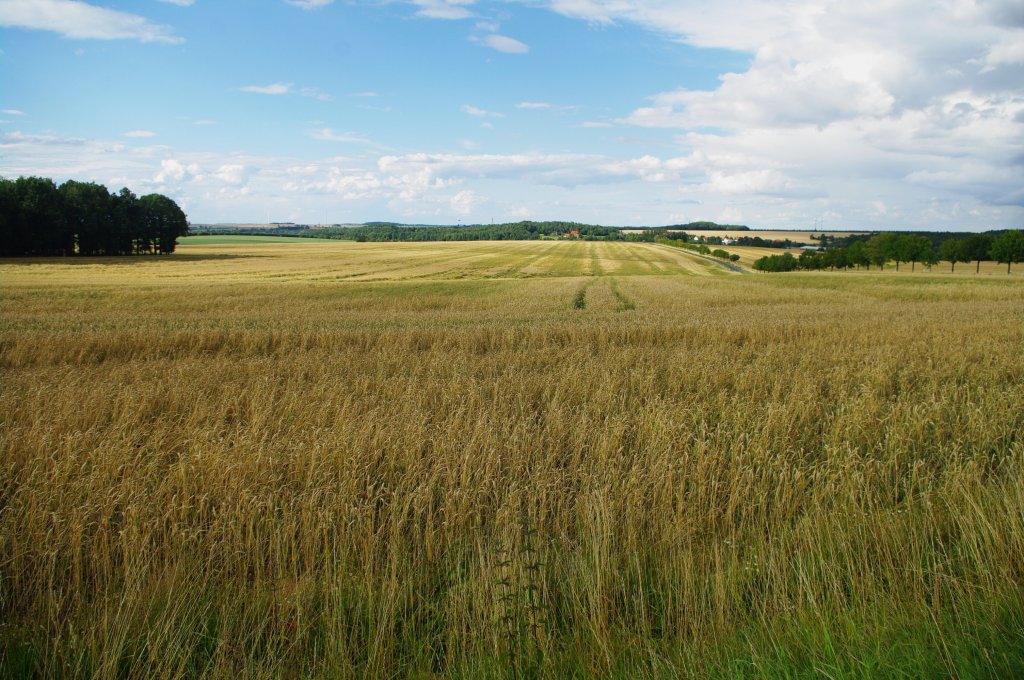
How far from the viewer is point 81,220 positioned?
73.1 m

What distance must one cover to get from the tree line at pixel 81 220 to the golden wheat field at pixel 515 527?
75780mm

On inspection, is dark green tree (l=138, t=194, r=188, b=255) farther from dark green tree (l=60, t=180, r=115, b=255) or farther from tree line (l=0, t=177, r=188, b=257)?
dark green tree (l=60, t=180, r=115, b=255)

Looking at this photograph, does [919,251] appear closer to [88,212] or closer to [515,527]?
[515,527]

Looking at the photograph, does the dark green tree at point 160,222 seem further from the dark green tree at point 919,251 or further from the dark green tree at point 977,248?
the dark green tree at point 977,248

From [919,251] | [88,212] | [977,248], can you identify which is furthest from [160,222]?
[977,248]

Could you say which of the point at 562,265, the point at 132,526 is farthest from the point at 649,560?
the point at 562,265

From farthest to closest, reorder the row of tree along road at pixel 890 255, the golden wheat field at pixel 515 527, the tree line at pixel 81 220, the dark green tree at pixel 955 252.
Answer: the dark green tree at pixel 955 252 < the row of tree along road at pixel 890 255 < the tree line at pixel 81 220 < the golden wheat field at pixel 515 527

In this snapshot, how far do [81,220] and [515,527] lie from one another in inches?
3500

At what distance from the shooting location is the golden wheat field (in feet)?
10.3

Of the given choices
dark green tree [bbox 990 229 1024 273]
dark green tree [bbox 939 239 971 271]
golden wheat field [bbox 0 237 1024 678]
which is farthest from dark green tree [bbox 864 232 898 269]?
golden wheat field [bbox 0 237 1024 678]

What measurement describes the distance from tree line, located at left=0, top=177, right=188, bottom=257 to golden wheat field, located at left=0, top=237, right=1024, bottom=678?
75780 millimetres

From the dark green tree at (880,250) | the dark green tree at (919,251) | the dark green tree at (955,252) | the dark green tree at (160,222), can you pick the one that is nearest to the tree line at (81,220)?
the dark green tree at (160,222)

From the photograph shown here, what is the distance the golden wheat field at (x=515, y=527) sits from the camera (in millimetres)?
3133

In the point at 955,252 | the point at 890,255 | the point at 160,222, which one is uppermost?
the point at 160,222
